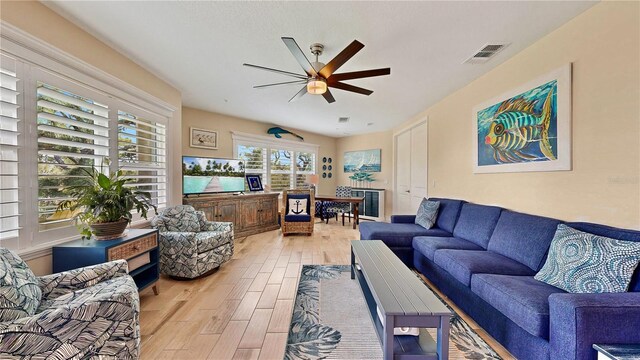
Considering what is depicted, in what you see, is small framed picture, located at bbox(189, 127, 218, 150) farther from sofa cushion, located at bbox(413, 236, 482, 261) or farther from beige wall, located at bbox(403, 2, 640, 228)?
beige wall, located at bbox(403, 2, 640, 228)

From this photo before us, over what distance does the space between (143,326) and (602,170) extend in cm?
388

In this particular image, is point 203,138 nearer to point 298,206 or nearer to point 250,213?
point 250,213

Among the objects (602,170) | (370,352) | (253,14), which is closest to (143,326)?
(370,352)

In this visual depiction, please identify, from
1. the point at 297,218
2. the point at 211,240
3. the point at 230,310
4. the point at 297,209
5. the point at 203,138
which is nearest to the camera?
the point at 230,310

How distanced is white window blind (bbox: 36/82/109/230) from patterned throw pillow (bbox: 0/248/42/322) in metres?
0.67

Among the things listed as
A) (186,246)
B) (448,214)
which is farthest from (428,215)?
(186,246)

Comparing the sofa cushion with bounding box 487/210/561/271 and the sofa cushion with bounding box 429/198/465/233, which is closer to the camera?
the sofa cushion with bounding box 487/210/561/271

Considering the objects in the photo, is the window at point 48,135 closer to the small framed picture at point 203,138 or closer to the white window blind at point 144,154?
the white window blind at point 144,154

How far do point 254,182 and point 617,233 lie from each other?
521 centimetres

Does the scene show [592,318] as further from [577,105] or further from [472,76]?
[472,76]

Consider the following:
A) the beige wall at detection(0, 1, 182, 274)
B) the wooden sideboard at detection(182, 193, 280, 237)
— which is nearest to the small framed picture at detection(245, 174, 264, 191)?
the wooden sideboard at detection(182, 193, 280, 237)

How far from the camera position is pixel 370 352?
5.32 feet

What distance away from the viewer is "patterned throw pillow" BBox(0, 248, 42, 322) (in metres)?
1.16

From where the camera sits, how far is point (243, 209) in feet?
15.5
